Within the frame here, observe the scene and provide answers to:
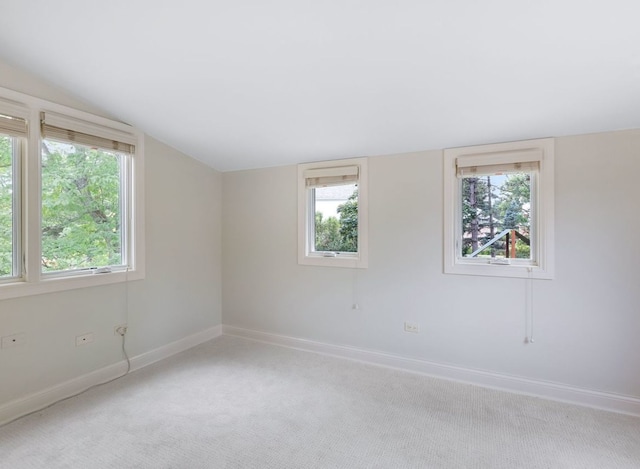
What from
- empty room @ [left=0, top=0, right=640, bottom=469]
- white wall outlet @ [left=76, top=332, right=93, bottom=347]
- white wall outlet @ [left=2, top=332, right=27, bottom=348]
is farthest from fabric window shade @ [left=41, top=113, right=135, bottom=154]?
white wall outlet @ [left=76, top=332, right=93, bottom=347]

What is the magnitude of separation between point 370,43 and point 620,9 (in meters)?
1.12

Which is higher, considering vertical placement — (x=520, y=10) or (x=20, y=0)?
(x=20, y=0)

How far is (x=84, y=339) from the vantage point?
273 cm

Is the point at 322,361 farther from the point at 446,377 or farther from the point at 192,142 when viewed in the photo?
the point at 192,142

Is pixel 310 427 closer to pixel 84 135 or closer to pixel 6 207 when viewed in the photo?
pixel 6 207

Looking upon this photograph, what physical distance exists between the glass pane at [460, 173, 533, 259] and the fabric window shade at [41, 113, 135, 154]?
309 centimetres

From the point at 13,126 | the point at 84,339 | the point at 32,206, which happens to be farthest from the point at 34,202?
the point at 84,339

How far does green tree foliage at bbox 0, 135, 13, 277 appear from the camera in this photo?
91.3 inches

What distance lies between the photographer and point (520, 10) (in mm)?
1519

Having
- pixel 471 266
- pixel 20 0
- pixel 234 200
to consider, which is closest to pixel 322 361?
pixel 471 266

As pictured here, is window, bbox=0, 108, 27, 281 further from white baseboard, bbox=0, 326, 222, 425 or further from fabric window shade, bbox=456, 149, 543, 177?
fabric window shade, bbox=456, 149, 543, 177

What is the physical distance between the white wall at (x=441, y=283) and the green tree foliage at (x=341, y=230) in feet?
0.81

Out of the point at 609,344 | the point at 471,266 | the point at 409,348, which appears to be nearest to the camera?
the point at 609,344

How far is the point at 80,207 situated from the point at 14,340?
108 centimetres
